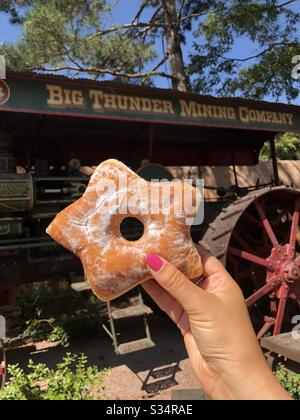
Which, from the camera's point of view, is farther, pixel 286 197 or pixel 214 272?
pixel 286 197

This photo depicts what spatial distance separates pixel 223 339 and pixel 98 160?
190 inches

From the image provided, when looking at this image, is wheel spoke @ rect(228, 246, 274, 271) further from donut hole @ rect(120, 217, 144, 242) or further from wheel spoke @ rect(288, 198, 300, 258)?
donut hole @ rect(120, 217, 144, 242)

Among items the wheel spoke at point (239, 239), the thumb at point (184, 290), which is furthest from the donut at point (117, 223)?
the wheel spoke at point (239, 239)

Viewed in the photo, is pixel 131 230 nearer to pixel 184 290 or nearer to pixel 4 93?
pixel 4 93

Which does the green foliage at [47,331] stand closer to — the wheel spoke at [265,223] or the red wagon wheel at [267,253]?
the red wagon wheel at [267,253]

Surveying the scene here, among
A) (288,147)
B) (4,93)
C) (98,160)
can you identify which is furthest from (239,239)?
(288,147)

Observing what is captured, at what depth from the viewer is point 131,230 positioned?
4.41 m

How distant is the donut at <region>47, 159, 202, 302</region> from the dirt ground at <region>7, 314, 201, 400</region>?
2.06 meters

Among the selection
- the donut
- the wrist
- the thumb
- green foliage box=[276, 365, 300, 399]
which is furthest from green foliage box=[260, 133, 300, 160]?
the wrist

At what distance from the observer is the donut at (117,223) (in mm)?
1917
